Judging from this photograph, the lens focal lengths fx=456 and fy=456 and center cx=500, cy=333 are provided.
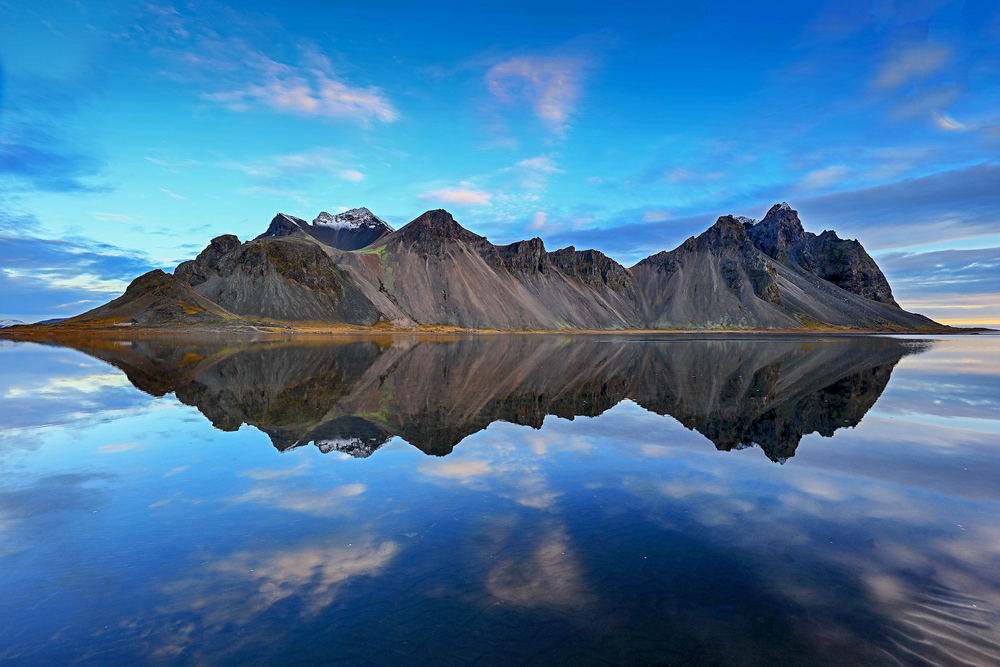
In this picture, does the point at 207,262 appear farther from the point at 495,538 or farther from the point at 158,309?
the point at 495,538

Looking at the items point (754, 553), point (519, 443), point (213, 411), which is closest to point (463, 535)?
point (754, 553)

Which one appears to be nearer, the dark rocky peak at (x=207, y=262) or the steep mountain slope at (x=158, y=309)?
the steep mountain slope at (x=158, y=309)

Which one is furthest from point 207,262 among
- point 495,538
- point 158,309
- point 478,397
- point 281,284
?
point 495,538

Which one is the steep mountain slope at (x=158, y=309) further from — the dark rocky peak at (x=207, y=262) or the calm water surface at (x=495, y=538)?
the calm water surface at (x=495, y=538)

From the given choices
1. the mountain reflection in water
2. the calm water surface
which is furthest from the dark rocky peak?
the calm water surface

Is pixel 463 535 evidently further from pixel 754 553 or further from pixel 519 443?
pixel 519 443

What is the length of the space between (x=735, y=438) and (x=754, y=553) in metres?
8.87

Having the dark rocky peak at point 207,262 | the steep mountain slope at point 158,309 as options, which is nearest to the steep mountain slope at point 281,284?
the dark rocky peak at point 207,262

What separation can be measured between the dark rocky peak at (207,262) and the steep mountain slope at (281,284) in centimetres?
29

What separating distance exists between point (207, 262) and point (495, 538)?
706 feet

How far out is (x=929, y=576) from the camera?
23.4 feet

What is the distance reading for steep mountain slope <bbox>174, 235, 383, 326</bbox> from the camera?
154875mm

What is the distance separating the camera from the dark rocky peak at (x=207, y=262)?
17562 centimetres

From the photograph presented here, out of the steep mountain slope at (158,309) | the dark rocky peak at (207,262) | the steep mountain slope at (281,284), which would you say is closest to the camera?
the steep mountain slope at (158,309)
